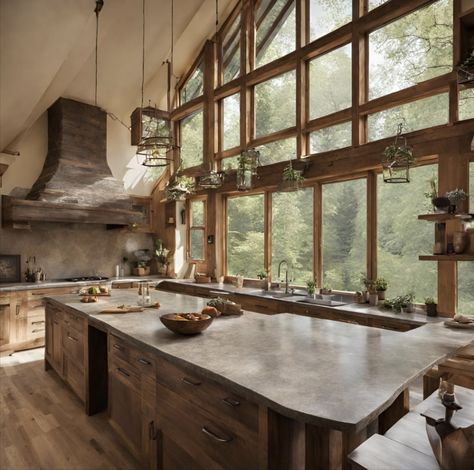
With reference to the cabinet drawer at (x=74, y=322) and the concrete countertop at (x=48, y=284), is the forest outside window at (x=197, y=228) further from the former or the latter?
the cabinet drawer at (x=74, y=322)

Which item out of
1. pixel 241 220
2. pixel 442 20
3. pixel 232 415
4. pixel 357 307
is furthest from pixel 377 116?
pixel 232 415

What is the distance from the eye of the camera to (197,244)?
6.90m

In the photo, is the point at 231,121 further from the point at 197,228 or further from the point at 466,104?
the point at 466,104

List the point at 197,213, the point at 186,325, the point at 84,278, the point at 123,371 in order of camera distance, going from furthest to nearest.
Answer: the point at 197,213
the point at 84,278
the point at 123,371
the point at 186,325

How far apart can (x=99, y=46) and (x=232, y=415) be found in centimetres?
599

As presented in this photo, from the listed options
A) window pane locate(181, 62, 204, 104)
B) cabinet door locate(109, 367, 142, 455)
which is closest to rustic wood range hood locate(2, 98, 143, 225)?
Result: window pane locate(181, 62, 204, 104)

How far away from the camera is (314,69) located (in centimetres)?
505

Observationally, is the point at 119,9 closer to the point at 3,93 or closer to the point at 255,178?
the point at 3,93

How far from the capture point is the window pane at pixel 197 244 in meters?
6.81

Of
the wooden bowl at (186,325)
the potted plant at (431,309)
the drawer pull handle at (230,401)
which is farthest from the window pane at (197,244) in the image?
the drawer pull handle at (230,401)

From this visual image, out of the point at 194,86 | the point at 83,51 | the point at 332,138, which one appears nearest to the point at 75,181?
the point at 83,51

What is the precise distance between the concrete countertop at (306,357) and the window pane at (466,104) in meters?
2.03

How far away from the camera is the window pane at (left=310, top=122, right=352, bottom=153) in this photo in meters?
4.54

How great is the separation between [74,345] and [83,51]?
4.16 metres
